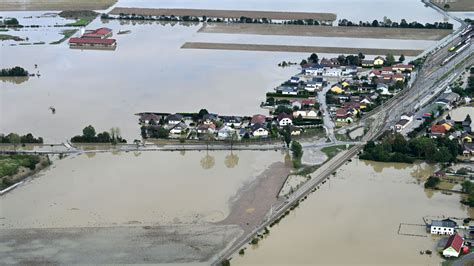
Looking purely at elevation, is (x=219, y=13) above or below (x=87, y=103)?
above

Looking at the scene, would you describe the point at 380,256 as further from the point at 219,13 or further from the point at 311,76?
the point at 219,13

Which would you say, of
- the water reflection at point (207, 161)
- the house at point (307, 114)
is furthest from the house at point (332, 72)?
the water reflection at point (207, 161)

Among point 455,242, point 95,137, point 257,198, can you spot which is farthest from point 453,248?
point 95,137

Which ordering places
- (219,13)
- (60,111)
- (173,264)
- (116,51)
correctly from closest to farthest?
(173,264) → (60,111) → (116,51) → (219,13)

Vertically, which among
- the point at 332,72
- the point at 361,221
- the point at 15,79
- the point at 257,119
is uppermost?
the point at 332,72

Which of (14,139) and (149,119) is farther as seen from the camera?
(149,119)

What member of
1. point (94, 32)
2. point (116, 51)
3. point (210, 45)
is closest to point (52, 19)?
point (94, 32)

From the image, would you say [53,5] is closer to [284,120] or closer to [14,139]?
[14,139]
